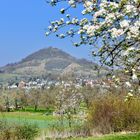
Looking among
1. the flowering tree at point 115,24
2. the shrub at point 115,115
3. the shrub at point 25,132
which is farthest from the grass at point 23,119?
the flowering tree at point 115,24

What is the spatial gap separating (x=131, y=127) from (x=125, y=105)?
3.71ft

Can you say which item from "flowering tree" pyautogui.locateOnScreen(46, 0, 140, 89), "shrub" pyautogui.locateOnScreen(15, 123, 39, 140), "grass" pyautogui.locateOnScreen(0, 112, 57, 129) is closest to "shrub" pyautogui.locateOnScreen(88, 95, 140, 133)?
"grass" pyautogui.locateOnScreen(0, 112, 57, 129)

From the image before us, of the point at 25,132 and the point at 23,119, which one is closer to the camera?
the point at 25,132

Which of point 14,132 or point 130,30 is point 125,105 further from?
point 130,30

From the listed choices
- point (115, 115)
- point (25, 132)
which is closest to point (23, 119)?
point (115, 115)

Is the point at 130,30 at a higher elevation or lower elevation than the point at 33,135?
higher

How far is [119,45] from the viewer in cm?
736

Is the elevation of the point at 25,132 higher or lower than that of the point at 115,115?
lower

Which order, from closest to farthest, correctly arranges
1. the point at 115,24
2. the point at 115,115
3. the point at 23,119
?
the point at 115,24, the point at 115,115, the point at 23,119

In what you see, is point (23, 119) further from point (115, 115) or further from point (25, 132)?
point (25, 132)

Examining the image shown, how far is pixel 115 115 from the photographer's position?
79.4 feet

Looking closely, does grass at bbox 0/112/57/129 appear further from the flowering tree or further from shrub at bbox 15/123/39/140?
the flowering tree

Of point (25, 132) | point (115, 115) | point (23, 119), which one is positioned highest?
point (23, 119)

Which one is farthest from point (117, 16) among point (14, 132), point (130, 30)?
point (14, 132)
